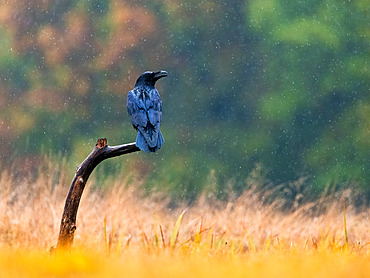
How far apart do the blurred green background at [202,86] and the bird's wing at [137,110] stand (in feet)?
28.0

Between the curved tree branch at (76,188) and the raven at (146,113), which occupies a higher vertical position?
the raven at (146,113)

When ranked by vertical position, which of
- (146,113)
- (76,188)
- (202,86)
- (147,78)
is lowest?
(76,188)

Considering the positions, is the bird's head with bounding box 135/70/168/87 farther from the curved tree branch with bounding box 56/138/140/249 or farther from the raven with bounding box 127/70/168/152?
the curved tree branch with bounding box 56/138/140/249

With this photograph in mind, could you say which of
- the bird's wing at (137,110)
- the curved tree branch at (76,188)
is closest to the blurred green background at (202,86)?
the bird's wing at (137,110)

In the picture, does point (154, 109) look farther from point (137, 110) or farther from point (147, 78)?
point (147, 78)

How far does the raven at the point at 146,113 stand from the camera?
195 inches

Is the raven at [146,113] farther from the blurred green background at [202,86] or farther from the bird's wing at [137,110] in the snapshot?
the blurred green background at [202,86]

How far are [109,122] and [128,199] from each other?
21.9 ft

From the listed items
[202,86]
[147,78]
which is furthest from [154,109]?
[202,86]

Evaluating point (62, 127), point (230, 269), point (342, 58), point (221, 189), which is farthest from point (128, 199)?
point (342, 58)

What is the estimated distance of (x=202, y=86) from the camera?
14.6m

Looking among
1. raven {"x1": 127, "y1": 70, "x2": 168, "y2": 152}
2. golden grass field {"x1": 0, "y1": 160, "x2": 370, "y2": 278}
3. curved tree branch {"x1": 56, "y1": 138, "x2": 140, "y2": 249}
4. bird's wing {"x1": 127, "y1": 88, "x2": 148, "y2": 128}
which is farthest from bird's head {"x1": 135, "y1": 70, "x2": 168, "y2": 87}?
golden grass field {"x1": 0, "y1": 160, "x2": 370, "y2": 278}

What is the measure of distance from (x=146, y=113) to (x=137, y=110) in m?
0.11

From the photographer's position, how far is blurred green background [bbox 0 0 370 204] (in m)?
14.2
